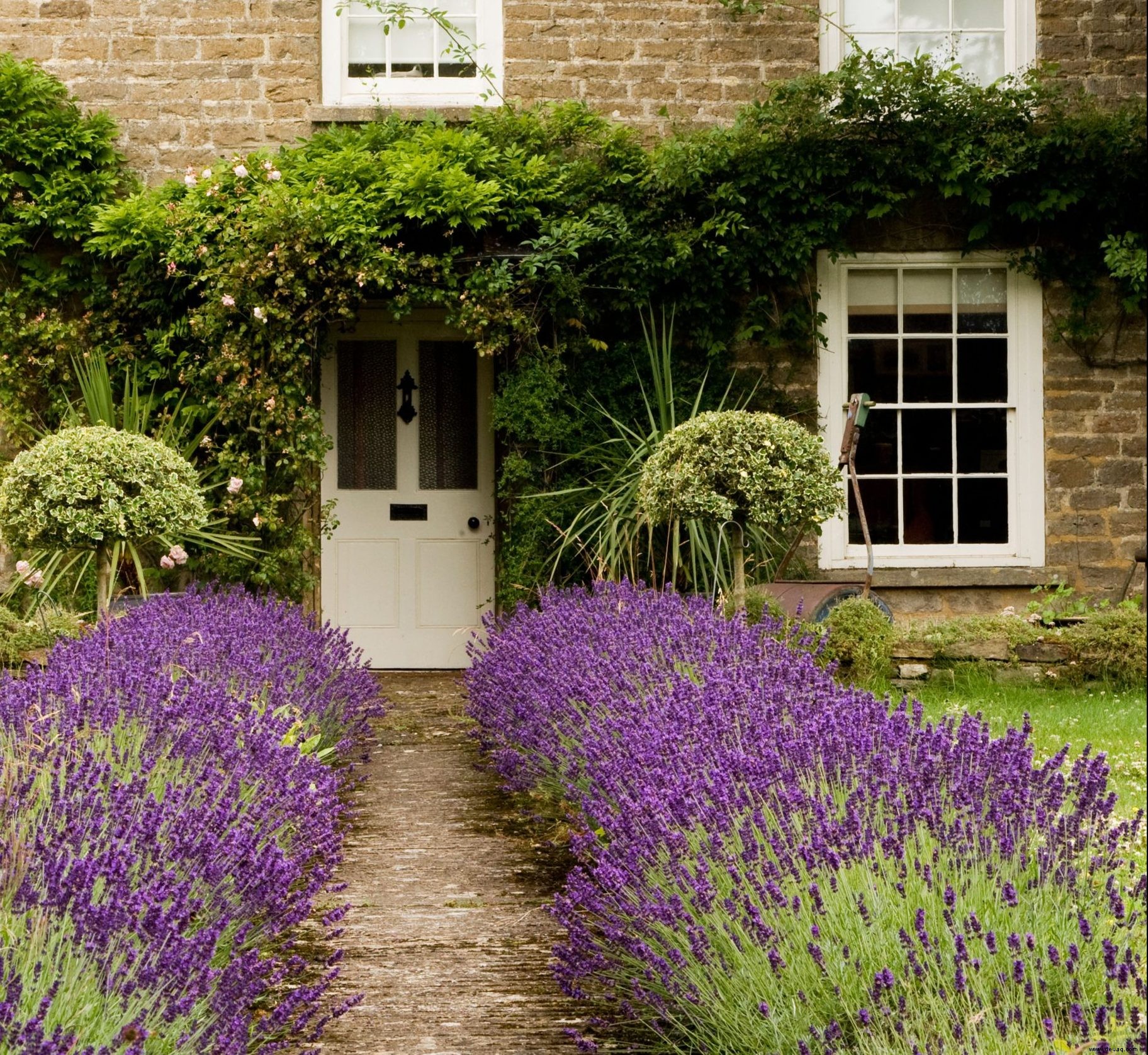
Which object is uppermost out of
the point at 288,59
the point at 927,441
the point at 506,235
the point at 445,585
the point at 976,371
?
the point at 288,59

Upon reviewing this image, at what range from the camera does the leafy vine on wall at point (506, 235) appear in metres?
8.94

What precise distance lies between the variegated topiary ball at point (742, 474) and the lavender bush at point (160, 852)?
251 cm

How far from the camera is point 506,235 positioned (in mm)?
9359

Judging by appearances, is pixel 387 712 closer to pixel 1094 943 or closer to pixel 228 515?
pixel 228 515

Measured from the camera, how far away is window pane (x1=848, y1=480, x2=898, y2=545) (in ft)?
31.9

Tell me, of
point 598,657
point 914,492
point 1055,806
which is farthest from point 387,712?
point 1055,806

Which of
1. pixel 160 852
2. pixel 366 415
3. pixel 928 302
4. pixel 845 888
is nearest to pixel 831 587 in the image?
pixel 928 302

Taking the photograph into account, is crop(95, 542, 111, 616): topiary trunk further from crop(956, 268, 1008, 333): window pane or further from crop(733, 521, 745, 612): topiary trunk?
crop(956, 268, 1008, 333): window pane

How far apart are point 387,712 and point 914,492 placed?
4028 mm

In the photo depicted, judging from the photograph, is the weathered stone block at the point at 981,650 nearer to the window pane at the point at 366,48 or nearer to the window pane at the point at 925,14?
the window pane at the point at 925,14

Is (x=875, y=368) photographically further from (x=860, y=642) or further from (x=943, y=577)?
(x=860, y=642)

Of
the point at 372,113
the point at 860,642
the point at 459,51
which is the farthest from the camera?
the point at 459,51

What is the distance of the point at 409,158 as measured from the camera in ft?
29.6

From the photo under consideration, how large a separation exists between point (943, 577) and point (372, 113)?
192 inches
